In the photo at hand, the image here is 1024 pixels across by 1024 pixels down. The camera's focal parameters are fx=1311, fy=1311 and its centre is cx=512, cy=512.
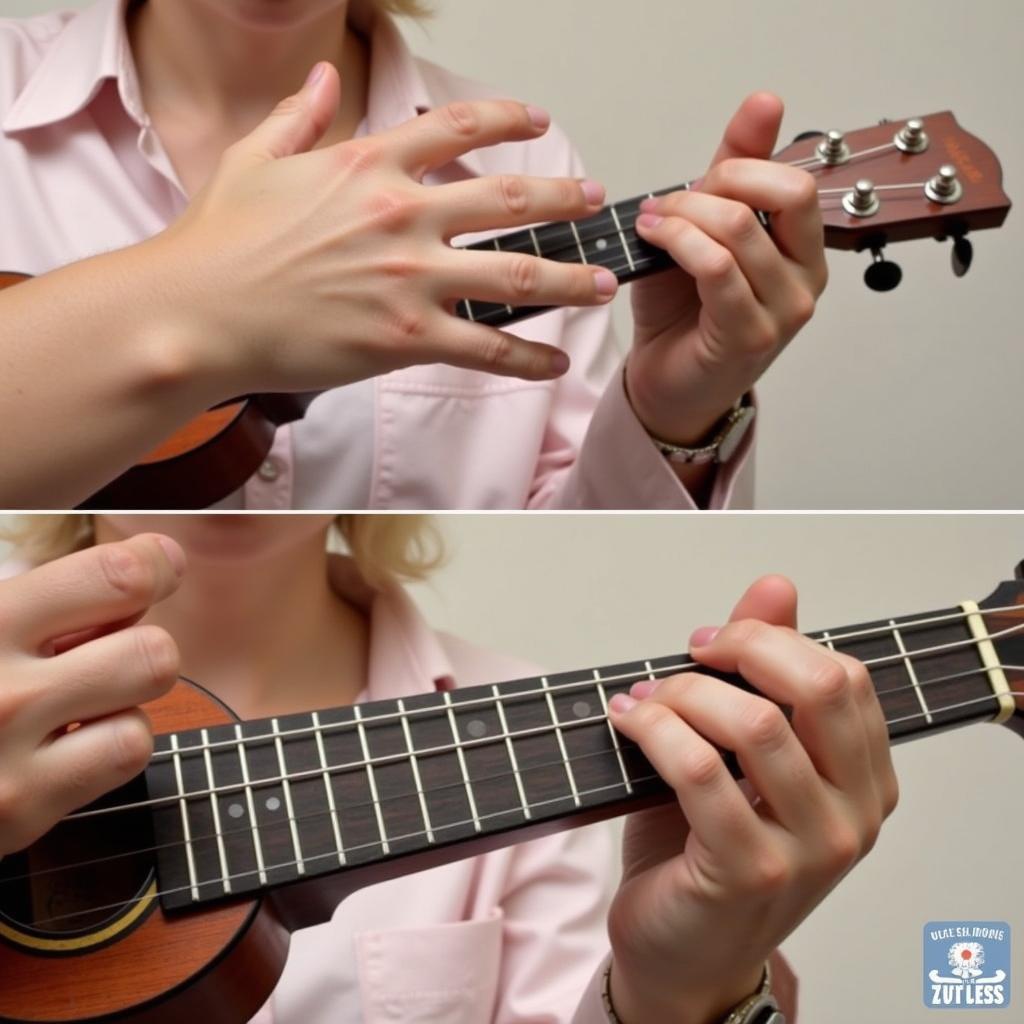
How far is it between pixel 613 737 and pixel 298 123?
287 mm

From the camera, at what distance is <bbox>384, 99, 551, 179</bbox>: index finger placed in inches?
21.6

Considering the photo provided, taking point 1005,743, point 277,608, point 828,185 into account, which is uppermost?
point 828,185

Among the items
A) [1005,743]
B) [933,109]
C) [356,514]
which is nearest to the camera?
[356,514]

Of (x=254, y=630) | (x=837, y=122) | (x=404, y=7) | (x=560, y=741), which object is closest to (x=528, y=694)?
(x=560, y=741)

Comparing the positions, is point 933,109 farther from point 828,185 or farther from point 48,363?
point 48,363

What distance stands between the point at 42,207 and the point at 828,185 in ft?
1.64

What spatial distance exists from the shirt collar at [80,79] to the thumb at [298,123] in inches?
13.0

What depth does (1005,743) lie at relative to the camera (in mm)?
1021

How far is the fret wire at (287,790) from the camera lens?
0.47 m

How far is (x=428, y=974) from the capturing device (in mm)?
757

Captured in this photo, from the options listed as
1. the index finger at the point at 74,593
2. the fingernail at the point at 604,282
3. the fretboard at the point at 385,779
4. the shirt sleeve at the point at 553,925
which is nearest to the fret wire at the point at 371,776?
the fretboard at the point at 385,779

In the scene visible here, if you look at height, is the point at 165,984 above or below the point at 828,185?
below

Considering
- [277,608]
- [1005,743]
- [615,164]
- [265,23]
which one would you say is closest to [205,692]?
[277,608]
